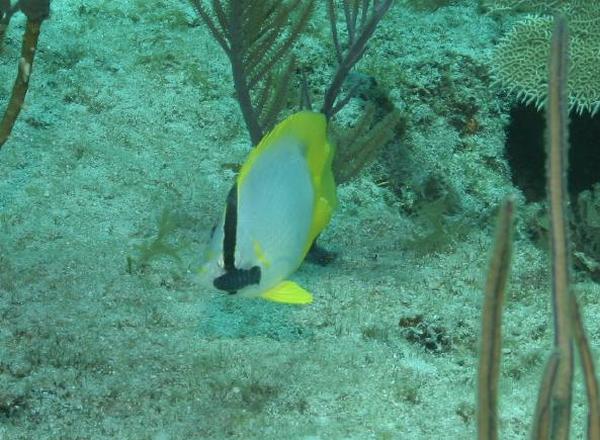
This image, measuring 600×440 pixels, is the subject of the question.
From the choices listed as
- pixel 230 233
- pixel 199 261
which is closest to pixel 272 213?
pixel 230 233

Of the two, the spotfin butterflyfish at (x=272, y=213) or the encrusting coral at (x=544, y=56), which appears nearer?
the spotfin butterflyfish at (x=272, y=213)

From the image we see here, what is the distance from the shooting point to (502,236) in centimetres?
136

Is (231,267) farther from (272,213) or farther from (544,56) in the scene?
(544,56)

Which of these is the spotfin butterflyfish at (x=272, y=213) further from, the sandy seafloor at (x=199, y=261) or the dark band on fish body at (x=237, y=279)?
the sandy seafloor at (x=199, y=261)

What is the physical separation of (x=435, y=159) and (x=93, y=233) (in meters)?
2.36

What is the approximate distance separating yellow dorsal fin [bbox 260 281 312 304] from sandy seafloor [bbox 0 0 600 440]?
23 centimetres

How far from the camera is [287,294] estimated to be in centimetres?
189

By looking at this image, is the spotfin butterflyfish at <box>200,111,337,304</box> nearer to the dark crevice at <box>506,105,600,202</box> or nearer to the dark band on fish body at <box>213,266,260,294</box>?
the dark band on fish body at <box>213,266,260,294</box>

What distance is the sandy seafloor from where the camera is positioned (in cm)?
249

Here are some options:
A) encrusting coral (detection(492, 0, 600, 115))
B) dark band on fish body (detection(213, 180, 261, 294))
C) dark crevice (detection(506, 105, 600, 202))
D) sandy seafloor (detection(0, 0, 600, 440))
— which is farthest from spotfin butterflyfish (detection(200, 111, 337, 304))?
dark crevice (detection(506, 105, 600, 202))

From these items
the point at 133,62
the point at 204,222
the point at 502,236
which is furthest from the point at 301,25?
the point at 502,236

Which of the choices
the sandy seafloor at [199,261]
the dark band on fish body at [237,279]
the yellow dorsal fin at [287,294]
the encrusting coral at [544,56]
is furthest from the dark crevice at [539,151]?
the dark band on fish body at [237,279]

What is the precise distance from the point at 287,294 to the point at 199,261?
0.87 feet

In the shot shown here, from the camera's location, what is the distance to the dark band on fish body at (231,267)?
5.72ft
